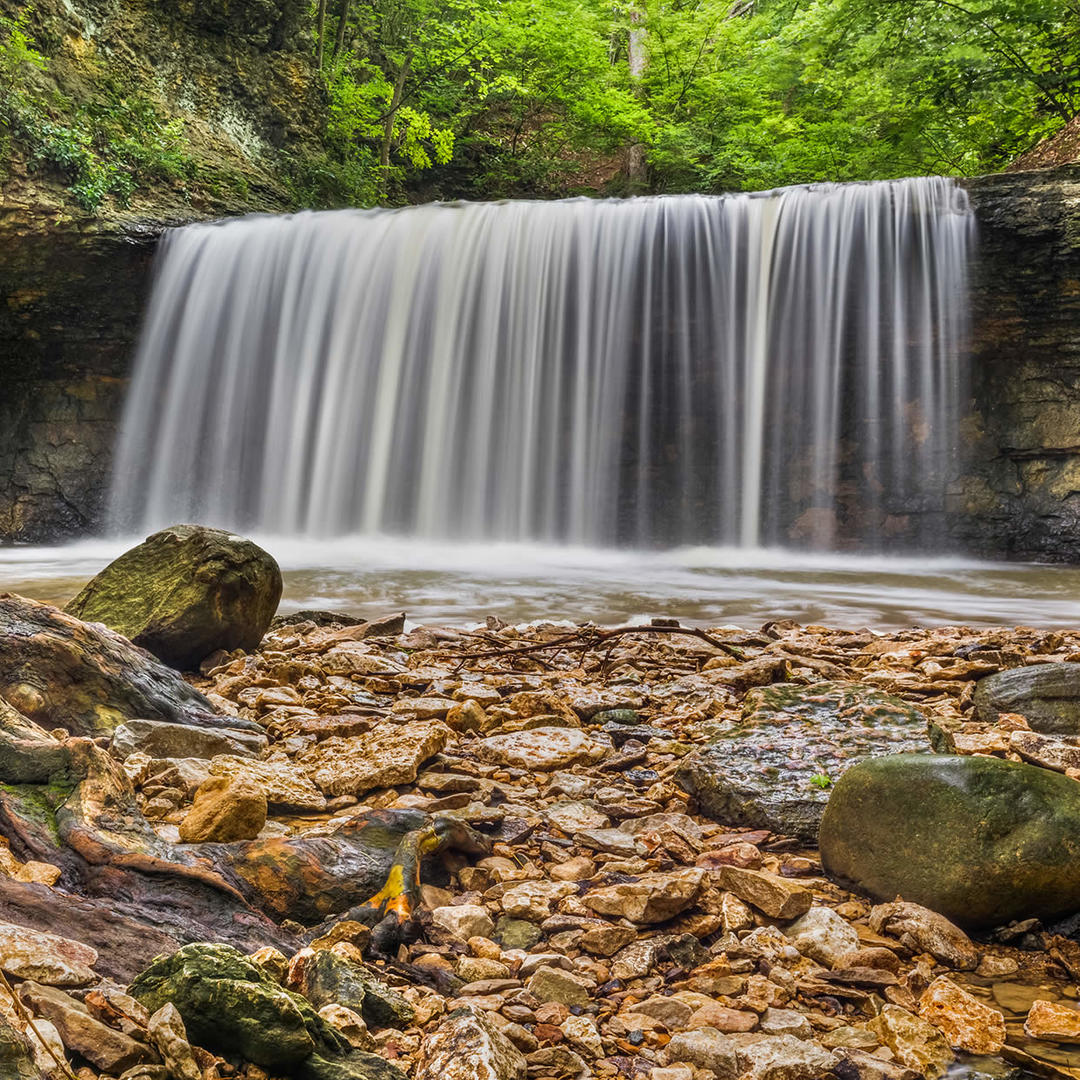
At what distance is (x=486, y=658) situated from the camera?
163 inches

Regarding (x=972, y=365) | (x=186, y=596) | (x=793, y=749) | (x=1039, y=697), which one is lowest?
(x=793, y=749)

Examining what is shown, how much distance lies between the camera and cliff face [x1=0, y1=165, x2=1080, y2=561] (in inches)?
393

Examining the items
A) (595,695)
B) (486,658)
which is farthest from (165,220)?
(595,695)

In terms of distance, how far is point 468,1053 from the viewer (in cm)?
128

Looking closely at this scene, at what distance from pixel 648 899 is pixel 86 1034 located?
113 centimetres

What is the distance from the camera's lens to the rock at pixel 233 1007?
1057 mm

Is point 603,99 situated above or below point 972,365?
above

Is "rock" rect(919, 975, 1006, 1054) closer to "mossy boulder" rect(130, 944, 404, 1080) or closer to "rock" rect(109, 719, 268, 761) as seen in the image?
"mossy boulder" rect(130, 944, 404, 1080)

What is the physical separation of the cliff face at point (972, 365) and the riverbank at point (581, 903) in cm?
841

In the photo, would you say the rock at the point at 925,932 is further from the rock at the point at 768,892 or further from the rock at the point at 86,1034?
the rock at the point at 86,1034

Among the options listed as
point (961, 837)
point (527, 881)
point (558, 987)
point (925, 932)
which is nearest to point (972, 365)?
point (961, 837)

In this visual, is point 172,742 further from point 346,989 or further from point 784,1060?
point 784,1060

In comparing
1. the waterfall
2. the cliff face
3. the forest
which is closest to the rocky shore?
the waterfall

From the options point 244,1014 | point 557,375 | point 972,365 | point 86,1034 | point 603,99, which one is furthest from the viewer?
point 603,99
